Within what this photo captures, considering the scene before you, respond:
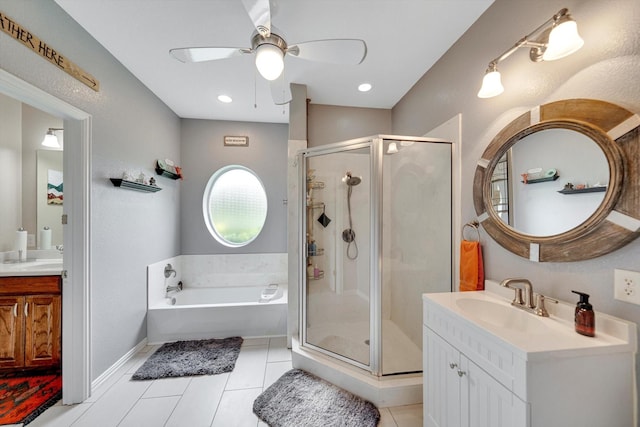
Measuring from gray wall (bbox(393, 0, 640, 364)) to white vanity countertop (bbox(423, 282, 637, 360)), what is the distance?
0.20ft

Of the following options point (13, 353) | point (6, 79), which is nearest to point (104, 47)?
point (6, 79)

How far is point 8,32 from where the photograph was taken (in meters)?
1.22

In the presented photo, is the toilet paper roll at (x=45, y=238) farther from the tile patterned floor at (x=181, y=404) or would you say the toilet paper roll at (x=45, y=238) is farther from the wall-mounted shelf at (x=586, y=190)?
the wall-mounted shelf at (x=586, y=190)

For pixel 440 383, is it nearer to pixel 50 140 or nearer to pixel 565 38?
pixel 565 38

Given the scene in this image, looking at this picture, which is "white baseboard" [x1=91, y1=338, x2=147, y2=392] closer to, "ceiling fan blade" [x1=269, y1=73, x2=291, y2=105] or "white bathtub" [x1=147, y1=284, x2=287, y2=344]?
"white bathtub" [x1=147, y1=284, x2=287, y2=344]

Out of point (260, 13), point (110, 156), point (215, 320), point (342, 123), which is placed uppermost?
point (342, 123)

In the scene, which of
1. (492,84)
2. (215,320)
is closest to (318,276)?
(215,320)

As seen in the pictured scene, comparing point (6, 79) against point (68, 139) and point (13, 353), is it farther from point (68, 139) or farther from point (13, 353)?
point (13, 353)

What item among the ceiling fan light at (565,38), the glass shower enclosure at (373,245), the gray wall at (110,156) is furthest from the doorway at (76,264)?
the ceiling fan light at (565,38)

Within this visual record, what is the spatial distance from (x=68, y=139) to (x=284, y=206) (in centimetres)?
210

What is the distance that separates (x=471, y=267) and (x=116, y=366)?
289cm

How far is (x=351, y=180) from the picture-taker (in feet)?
7.09

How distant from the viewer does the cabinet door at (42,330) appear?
182 centimetres

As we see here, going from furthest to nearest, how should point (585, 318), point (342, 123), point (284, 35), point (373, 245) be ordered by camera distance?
point (342, 123)
point (373, 245)
point (284, 35)
point (585, 318)
